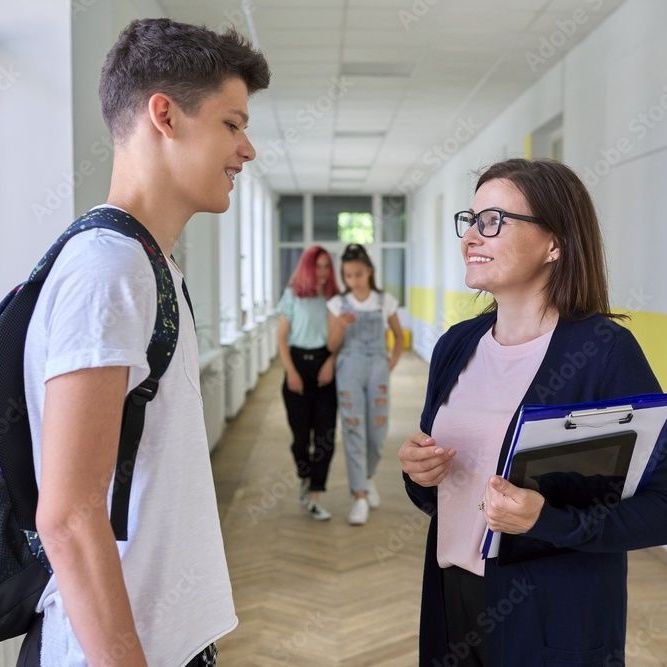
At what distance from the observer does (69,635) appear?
96 centimetres

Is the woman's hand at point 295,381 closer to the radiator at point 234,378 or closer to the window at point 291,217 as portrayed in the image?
the radiator at point 234,378

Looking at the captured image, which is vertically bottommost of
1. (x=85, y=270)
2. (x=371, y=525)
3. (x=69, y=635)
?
(x=371, y=525)

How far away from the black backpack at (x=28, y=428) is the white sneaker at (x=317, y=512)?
415 centimetres

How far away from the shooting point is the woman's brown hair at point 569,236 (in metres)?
1.57

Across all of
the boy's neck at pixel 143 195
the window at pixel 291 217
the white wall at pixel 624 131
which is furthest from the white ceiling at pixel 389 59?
the window at pixel 291 217

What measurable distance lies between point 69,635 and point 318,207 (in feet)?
58.7

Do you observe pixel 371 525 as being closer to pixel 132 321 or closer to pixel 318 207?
pixel 132 321

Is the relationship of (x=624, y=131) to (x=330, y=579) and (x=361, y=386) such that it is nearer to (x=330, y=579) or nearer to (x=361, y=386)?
(x=361, y=386)

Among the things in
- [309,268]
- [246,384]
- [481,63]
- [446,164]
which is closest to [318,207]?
[446,164]

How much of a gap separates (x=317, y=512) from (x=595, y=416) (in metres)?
3.98

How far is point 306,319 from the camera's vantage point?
16.9 ft

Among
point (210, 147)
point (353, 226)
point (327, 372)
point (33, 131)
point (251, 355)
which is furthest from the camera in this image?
point (353, 226)

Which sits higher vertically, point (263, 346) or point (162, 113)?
point (162, 113)

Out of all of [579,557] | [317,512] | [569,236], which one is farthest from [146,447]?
[317,512]
